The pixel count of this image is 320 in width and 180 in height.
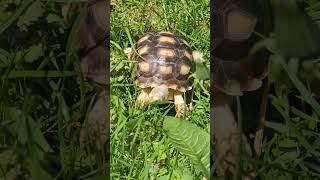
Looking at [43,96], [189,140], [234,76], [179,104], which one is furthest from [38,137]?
[179,104]

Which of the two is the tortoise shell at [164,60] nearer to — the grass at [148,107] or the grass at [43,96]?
the grass at [148,107]

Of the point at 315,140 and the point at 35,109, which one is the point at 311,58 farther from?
the point at 35,109

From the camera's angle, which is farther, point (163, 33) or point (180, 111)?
point (163, 33)

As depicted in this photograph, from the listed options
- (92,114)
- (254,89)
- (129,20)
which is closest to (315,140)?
(254,89)

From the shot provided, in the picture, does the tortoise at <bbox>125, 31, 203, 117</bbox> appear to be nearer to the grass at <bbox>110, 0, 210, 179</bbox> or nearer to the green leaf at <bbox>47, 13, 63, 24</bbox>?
the grass at <bbox>110, 0, 210, 179</bbox>

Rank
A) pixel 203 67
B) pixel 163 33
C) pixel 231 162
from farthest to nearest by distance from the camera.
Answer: pixel 163 33
pixel 203 67
pixel 231 162

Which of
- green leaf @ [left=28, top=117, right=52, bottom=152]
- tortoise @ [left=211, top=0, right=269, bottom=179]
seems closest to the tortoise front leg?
tortoise @ [left=211, top=0, right=269, bottom=179]

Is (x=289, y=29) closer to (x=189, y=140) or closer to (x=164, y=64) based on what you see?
(x=189, y=140)
